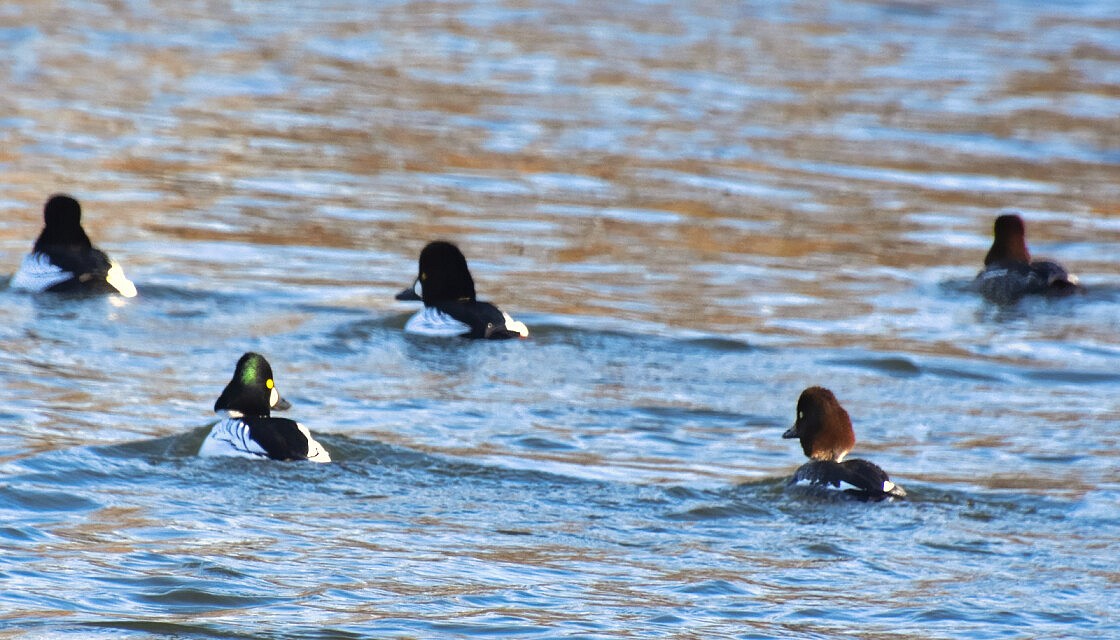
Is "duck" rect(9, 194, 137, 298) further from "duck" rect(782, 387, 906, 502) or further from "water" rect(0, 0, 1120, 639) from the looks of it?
"duck" rect(782, 387, 906, 502)

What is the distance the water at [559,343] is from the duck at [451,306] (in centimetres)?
16

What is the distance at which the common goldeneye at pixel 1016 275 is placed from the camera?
51.5ft

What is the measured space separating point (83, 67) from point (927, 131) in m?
11.5

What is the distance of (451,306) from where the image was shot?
45.9 feet

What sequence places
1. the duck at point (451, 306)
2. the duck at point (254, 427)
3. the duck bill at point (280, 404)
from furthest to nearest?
the duck at point (451, 306)
the duck bill at point (280, 404)
the duck at point (254, 427)

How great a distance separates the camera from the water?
830 cm

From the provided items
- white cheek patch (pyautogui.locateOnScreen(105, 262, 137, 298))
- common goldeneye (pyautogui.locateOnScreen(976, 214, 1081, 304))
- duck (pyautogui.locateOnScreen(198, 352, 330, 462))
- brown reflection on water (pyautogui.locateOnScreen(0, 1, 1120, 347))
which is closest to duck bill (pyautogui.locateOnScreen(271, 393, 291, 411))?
duck (pyautogui.locateOnScreen(198, 352, 330, 462))

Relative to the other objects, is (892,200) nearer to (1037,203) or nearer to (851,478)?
(1037,203)

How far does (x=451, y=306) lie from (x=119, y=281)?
8.47 ft

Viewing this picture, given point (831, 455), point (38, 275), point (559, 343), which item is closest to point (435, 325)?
point (559, 343)

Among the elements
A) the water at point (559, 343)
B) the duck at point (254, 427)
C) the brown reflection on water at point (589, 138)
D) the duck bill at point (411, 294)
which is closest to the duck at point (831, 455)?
the water at point (559, 343)

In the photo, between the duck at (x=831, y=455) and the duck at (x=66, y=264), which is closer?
the duck at (x=831, y=455)

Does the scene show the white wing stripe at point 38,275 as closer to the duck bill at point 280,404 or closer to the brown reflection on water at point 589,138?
the brown reflection on water at point 589,138

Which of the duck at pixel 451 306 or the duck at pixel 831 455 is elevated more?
the duck at pixel 451 306
